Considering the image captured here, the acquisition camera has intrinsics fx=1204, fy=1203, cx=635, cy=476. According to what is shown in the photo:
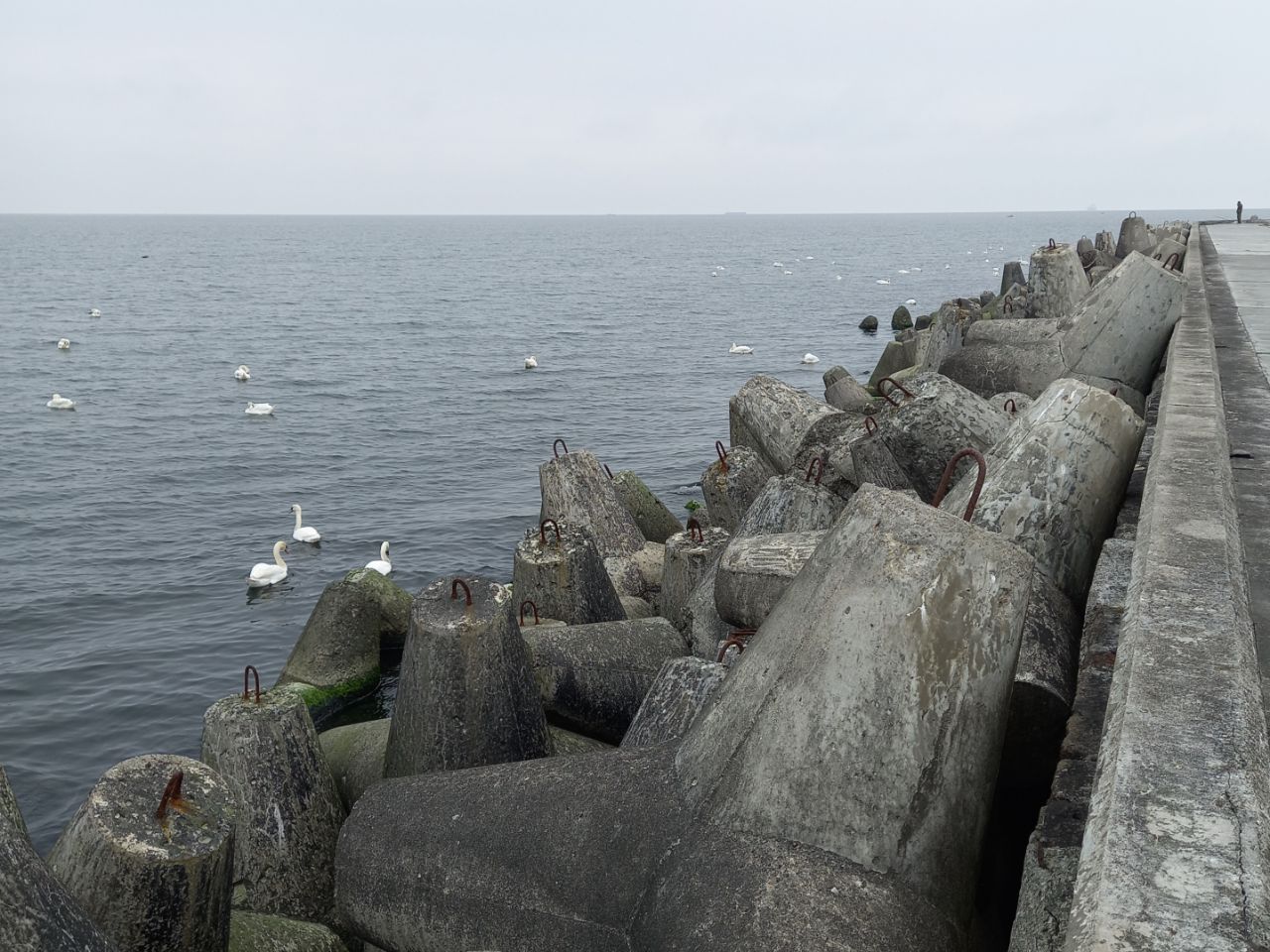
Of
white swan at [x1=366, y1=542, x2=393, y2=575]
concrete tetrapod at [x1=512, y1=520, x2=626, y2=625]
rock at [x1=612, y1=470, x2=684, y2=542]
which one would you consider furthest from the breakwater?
white swan at [x1=366, y1=542, x2=393, y2=575]

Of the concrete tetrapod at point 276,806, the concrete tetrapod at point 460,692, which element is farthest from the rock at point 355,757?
the concrete tetrapod at point 460,692

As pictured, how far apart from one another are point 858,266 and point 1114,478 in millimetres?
81374

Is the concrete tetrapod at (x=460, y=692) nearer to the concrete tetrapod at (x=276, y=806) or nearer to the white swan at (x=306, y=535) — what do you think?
the concrete tetrapod at (x=276, y=806)

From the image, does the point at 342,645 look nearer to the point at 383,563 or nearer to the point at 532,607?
the point at 532,607

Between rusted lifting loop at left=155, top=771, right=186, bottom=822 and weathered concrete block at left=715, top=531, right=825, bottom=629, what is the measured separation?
2656mm

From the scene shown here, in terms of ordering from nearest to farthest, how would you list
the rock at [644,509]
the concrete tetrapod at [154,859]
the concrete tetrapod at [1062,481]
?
the concrete tetrapod at [154,859] → the concrete tetrapod at [1062,481] → the rock at [644,509]

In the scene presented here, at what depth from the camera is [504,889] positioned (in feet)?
10.9

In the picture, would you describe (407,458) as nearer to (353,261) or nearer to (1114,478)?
(1114,478)

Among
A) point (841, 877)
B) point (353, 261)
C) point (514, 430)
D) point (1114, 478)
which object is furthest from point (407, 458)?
point (353, 261)

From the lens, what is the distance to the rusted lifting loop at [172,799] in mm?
3816

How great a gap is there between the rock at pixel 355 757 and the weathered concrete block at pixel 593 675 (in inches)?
32.3

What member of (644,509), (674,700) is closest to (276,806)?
(674,700)

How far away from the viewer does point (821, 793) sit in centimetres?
292

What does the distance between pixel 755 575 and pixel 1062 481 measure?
1.54 meters
